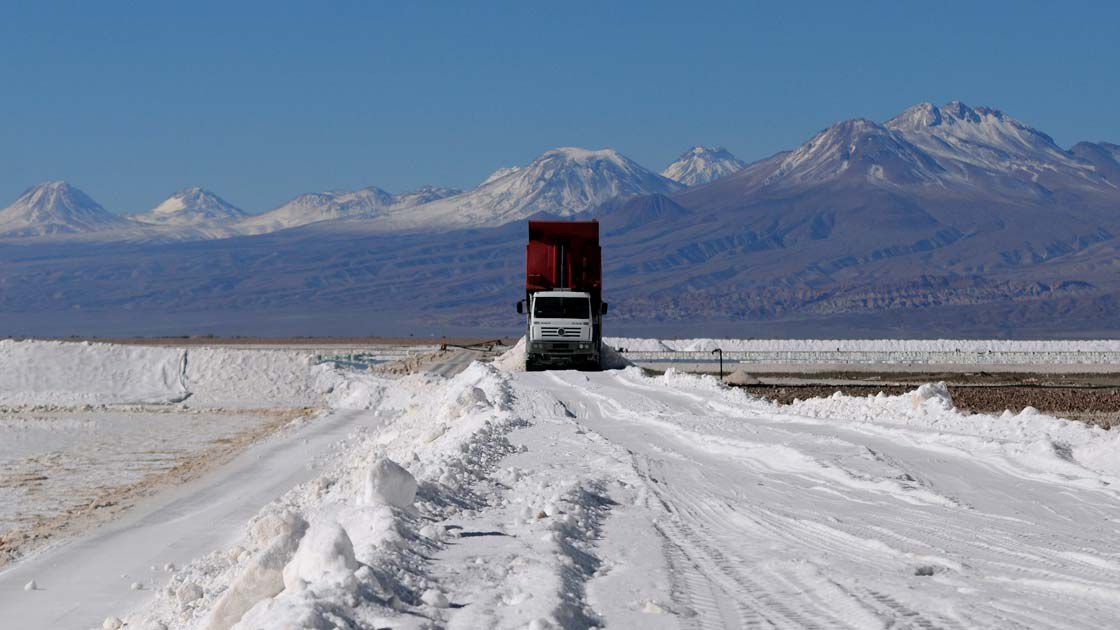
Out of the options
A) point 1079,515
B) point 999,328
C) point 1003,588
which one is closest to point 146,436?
point 1079,515

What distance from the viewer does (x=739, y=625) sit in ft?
25.2

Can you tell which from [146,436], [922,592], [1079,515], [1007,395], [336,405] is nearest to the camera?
[922,592]

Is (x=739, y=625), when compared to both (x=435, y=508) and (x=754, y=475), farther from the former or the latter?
(x=754, y=475)

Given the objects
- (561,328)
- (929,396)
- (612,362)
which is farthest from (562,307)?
(929,396)

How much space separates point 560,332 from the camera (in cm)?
3747

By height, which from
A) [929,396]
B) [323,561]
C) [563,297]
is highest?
[563,297]

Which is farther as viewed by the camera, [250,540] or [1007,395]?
[1007,395]

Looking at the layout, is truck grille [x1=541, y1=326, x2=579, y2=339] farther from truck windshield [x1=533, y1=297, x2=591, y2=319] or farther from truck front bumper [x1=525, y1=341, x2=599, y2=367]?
truck windshield [x1=533, y1=297, x2=591, y2=319]

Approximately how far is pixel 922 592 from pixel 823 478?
5.82m

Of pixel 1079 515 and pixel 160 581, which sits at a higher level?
pixel 1079 515

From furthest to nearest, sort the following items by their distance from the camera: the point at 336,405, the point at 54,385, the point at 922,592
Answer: the point at 54,385
the point at 336,405
the point at 922,592

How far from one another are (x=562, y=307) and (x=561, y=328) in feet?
1.88

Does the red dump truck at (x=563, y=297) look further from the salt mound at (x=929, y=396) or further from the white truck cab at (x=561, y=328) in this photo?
the salt mound at (x=929, y=396)

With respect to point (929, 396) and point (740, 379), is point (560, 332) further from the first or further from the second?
point (929, 396)
